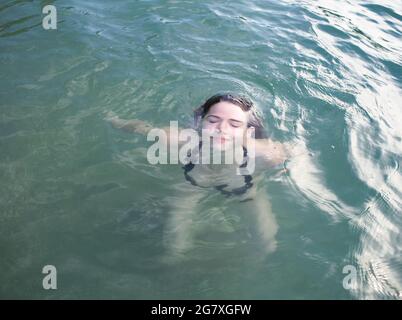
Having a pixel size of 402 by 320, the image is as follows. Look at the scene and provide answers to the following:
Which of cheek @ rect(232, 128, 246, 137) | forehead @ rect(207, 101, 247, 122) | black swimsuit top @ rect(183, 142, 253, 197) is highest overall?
forehead @ rect(207, 101, 247, 122)

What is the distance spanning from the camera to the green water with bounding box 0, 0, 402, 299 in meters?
3.48

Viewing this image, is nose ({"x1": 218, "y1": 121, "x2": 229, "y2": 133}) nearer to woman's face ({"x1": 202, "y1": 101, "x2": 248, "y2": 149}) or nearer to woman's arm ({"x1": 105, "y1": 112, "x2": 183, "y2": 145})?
woman's face ({"x1": 202, "y1": 101, "x2": 248, "y2": 149})

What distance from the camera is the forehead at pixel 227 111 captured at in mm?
4348

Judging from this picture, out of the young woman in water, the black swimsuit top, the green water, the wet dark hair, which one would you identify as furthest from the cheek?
the green water

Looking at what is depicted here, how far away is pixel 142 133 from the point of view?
16.1 ft

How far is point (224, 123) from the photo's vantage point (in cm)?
429

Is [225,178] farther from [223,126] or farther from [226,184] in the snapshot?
[223,126]

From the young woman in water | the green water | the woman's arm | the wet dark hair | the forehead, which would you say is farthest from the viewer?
the woman's arm

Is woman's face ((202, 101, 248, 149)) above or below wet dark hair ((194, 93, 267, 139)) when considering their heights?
below

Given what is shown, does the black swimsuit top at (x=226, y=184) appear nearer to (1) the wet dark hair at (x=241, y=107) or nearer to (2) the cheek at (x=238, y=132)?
(2) the cheek at (x=238, y=132)

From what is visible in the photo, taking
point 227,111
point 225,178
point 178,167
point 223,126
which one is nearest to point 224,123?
point 223,126

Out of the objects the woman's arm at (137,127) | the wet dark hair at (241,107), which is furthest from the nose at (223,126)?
the woman's arm at (137,127)

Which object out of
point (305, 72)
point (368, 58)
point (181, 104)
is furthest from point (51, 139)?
point (368, 58)

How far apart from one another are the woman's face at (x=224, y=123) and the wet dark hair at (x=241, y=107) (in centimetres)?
13
